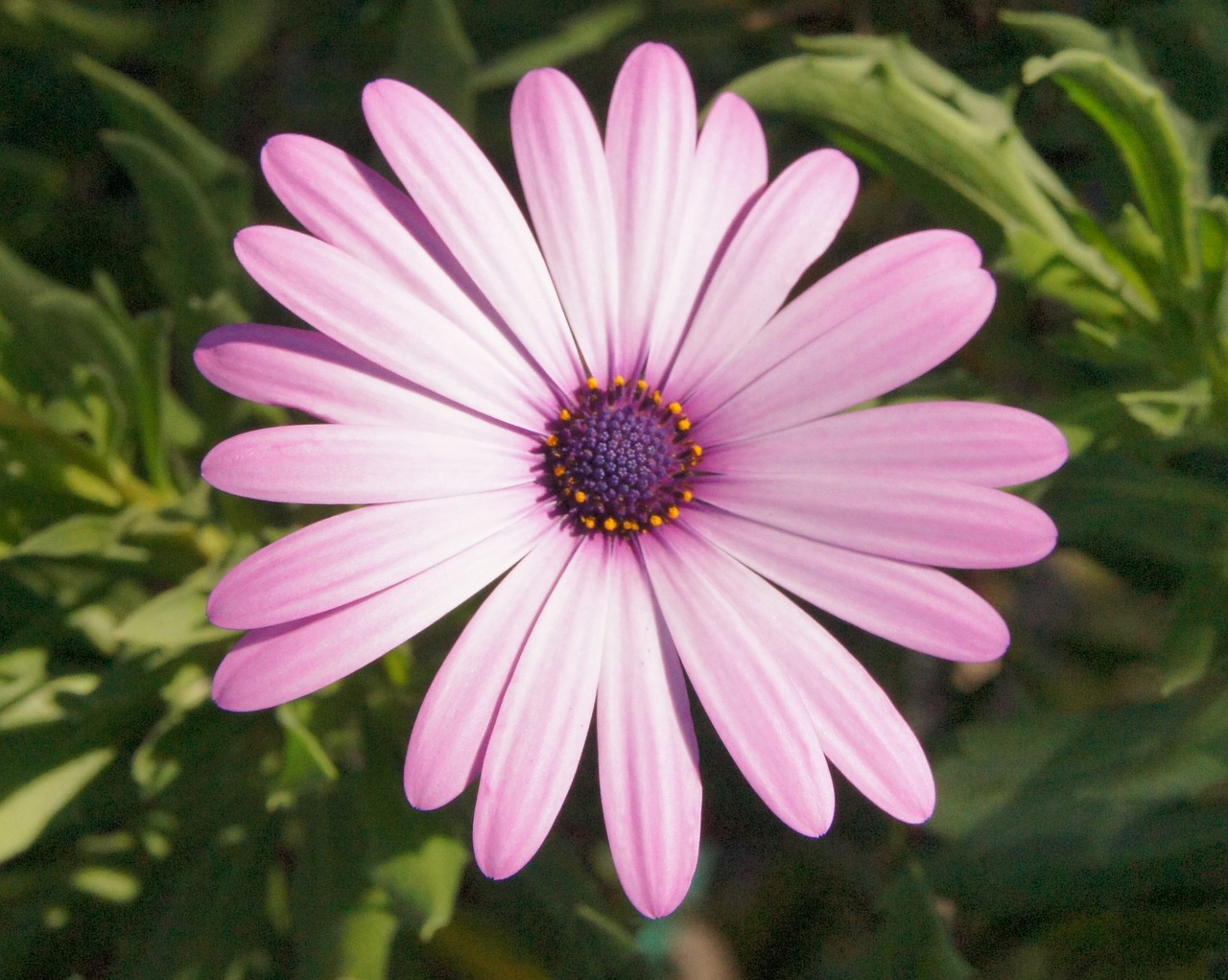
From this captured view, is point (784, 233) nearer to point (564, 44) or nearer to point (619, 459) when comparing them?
point (619, 459)

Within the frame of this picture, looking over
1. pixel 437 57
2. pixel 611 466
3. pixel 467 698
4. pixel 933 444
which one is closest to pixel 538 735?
pixel 467 698

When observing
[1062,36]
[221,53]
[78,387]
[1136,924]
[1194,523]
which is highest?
[221,53]

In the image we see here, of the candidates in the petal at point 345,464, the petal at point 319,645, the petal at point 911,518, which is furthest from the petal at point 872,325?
the petal at point 319,645

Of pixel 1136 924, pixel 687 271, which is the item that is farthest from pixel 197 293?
pixel 1136 924

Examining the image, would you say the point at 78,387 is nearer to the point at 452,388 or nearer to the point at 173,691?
the point at 173,691

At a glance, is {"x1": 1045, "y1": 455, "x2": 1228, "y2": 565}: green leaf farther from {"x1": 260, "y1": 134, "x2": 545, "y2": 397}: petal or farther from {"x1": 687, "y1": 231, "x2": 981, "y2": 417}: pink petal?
{"x1": 260, "y1": 134, "x2": 545, "y2": 397}: petal

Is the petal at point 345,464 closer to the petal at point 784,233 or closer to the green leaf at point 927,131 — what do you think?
the petal at point 784,233

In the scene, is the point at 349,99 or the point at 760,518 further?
the point at 349,99
